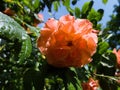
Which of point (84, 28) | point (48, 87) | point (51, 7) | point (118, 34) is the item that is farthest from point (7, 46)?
point (118, 34)

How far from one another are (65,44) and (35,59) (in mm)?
204

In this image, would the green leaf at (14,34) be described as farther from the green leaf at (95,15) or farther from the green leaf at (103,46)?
the green leaf at (95,15)

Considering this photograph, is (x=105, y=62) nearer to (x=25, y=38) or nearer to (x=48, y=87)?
(x=48, y=87)

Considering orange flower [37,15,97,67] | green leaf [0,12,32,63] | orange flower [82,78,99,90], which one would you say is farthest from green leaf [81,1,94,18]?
green leaf [0,12,32,63]

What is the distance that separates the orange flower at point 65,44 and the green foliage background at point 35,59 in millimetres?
43

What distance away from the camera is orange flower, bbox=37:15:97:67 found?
4.38ft

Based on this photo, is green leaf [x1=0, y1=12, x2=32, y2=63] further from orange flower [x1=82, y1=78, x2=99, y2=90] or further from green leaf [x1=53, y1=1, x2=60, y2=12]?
green leaf [x1=53, y1=1, x2=60, y2=12]

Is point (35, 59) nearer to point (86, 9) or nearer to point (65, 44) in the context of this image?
point (65, 44)

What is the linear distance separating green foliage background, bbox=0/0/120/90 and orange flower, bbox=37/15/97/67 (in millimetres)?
43

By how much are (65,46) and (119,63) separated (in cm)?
68

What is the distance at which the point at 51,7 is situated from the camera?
8.92 feet

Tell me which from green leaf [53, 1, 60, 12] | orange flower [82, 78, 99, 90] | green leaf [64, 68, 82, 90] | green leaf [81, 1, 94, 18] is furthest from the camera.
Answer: green leaf [53, 1, 60, 12]

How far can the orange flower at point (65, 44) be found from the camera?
4.38 feet

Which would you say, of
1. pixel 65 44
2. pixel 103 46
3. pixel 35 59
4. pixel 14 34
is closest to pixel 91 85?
pixel 103 46
